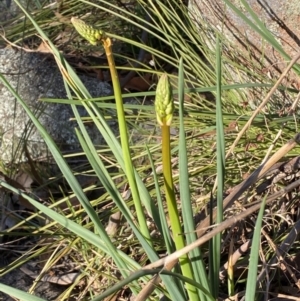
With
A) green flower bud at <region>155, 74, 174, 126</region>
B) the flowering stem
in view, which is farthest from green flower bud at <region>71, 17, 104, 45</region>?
green flower bud at <region>155, 74, 174, 126</region>

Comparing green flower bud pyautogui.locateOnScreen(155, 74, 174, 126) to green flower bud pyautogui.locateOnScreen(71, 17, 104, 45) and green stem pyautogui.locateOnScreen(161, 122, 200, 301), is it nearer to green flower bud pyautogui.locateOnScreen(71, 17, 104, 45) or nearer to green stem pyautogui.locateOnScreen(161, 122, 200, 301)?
green stem pyautogui.locateOnScreen(161, 122, 200, 301)

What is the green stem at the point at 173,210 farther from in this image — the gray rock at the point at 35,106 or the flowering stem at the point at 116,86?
the gray rock at the point at 35,106

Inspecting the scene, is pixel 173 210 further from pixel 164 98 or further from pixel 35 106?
pixel 35 106

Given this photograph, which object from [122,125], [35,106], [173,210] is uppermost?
[35,106]

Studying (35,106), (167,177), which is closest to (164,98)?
(167,177)

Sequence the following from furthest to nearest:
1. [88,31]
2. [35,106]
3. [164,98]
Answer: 1. [35,106]
2. [88,31]
3. [164,98]

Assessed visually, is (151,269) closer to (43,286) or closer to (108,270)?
(108,270)
